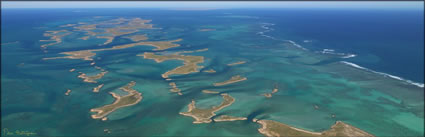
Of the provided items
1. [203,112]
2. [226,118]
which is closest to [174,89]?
[203,112]

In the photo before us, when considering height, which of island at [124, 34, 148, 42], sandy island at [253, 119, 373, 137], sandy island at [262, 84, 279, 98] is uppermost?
island at [124, 34, 148, 42]

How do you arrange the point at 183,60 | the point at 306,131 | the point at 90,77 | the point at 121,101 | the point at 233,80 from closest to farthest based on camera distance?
1. the point at 306,131
2. the point at 121,101
3. the point at 233,80
4. the point at 90,77
5. the point at 183,60

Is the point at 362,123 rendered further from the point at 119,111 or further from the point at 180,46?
the point at 180,46

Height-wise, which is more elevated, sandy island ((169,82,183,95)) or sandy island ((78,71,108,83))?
sandy island ((78,71,108,83))

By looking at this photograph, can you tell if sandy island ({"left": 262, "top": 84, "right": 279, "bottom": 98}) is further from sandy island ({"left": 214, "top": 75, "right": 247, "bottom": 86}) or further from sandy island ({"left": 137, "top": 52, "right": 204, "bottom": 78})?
sandy island ({"left": 137, "top": 52, "right": 204, "bottom": 78})

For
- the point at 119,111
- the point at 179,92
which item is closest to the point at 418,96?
the point at 179,92

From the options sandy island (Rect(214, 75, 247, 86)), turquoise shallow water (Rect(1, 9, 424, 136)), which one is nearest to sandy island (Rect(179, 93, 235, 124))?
turquoise shallow water (Rect(1, 9, 424, 136))

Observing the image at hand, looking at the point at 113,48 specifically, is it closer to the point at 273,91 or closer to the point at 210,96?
the point at 210,96
